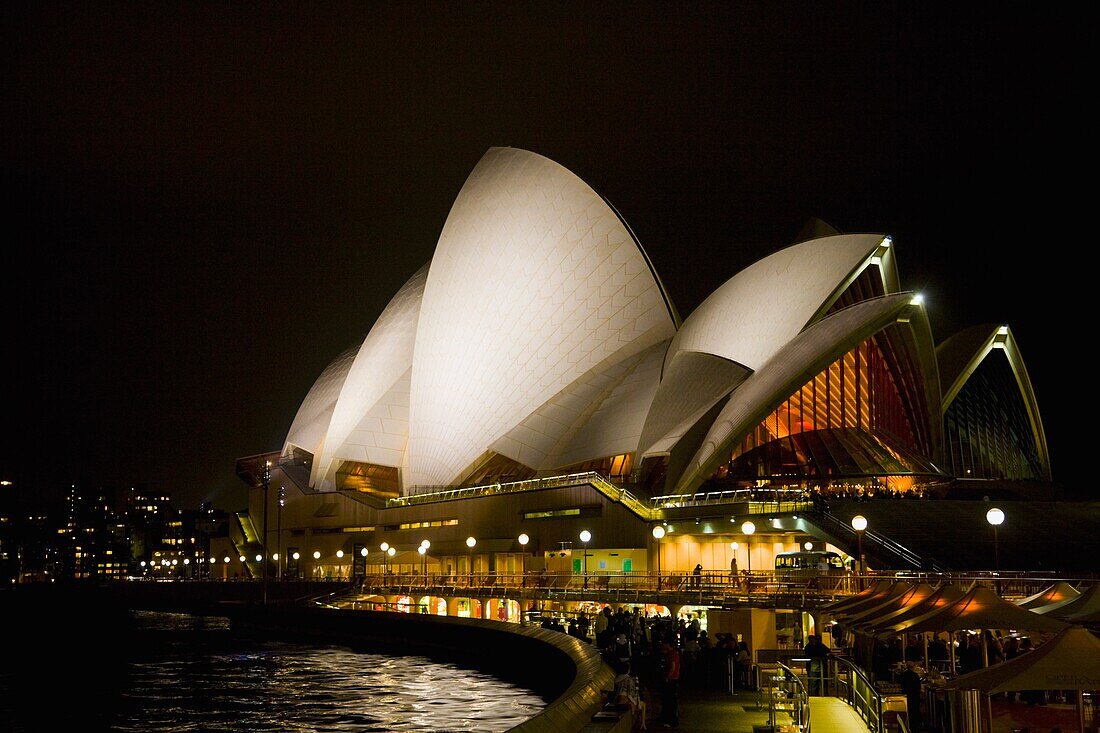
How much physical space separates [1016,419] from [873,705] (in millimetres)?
41851

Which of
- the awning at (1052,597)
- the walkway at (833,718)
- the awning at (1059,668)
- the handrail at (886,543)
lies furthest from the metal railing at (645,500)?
the awning at (1059,668)

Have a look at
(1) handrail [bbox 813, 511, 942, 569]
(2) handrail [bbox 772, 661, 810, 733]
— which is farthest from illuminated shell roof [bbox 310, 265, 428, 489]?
(2) handrail [bbox 772, 661, 810, 733]

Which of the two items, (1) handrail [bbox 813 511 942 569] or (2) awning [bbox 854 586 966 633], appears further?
(1) handrail [bbox 813 511 942 569]

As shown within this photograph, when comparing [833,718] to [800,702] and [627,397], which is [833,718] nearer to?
[800,702]

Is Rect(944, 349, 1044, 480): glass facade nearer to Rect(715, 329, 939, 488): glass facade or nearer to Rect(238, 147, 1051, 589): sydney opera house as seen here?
Rect(238, 147, 1051, 589): sydney opera house

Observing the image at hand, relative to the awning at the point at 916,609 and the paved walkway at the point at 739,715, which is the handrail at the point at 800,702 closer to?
the paved walkway at the point at 739,715

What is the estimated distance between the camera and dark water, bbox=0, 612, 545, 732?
17.8m

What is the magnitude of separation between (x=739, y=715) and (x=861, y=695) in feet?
10.4

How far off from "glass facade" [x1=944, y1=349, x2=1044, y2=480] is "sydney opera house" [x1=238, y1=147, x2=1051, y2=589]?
9 centimetres

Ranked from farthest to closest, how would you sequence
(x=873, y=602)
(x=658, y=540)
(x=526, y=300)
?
1. (x=526, y=300)
2. (x=658, y=540)
3. (x=873, y=602)

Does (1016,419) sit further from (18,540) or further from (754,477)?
(18,540)

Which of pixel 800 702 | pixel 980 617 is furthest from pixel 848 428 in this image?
pixel 800 702

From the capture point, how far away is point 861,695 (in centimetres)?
1066

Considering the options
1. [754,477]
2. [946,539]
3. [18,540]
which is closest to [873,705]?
[946,539]
